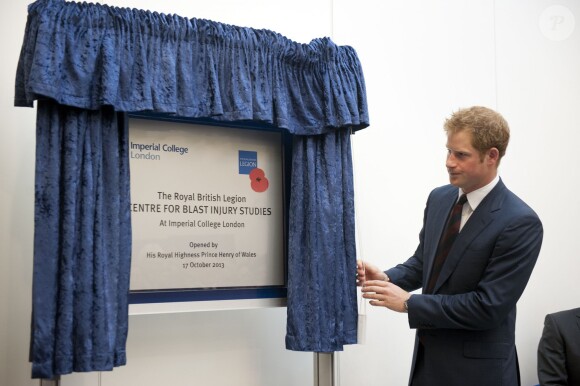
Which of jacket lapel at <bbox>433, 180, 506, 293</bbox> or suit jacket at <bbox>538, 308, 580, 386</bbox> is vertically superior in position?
jacket lapel at <bbox>433, 180, 506, 293</bbox>

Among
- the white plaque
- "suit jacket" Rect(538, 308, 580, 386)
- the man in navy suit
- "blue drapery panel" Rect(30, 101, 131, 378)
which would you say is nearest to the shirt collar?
the man in navy suit

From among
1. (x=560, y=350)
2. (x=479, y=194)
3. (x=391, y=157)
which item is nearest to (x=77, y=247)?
(x=479, y=194)

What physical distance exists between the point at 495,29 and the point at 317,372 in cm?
224

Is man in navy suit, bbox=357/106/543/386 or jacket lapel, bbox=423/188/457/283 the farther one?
jacket lapel, bbox=423/188/457/283

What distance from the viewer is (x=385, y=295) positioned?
7.05 ft

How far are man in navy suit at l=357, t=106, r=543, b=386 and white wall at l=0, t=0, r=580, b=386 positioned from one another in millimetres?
436

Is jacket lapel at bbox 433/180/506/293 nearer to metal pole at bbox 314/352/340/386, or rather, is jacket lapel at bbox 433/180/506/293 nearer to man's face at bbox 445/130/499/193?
man's face at bbox 445/130/499/193

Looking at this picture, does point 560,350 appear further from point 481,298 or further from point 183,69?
point 183,69

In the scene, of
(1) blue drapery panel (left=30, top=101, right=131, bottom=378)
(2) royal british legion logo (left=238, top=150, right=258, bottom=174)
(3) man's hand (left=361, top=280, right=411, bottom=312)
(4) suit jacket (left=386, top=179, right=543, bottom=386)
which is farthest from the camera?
(2) royal british legion logo (left=238, top=150, right=258, bottom=174)

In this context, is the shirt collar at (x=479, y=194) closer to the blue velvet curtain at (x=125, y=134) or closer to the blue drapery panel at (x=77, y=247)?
the blue velvet curtain at (x=125, y=134)

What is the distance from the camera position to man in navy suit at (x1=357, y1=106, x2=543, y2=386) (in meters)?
2.03

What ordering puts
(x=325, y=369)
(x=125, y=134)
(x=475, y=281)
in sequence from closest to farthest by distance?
(x=125, y=134) → (x=475, y=281) → (x=325, y=369)

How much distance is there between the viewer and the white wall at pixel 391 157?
2217 mm

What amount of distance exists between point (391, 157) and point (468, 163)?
93 centimetres
